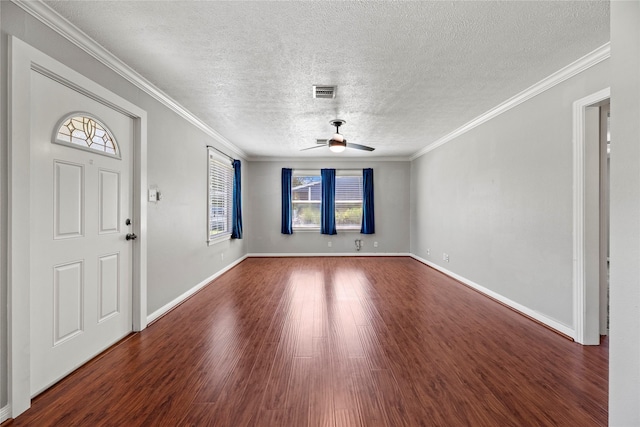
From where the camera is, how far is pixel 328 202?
6961 mm

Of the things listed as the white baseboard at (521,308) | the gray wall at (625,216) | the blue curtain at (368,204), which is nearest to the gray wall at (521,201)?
the white baseboard at (521,308)

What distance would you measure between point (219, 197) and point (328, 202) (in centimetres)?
274

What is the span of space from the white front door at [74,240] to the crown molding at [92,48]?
0.36 m

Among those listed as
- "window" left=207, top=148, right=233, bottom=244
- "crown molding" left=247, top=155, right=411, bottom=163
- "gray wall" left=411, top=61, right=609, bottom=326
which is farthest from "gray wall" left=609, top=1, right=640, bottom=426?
"crown molding" left=247, top=155, right=411, bottom=163

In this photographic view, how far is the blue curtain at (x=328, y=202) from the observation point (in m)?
6.94

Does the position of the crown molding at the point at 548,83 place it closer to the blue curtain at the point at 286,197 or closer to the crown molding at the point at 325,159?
the crown molding at the point at 325,159

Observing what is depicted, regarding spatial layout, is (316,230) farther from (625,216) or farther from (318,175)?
(625,216)

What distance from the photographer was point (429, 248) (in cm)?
592

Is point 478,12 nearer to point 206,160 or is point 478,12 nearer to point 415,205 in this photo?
point 206,160

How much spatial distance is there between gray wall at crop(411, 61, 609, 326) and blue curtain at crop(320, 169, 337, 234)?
2.74 m

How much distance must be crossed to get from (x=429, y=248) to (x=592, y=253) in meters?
3.47

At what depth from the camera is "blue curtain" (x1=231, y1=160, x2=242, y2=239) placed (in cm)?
579

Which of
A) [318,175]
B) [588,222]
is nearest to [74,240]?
[588,222]

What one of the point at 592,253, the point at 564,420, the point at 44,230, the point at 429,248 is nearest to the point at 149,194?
the point at 44,230
